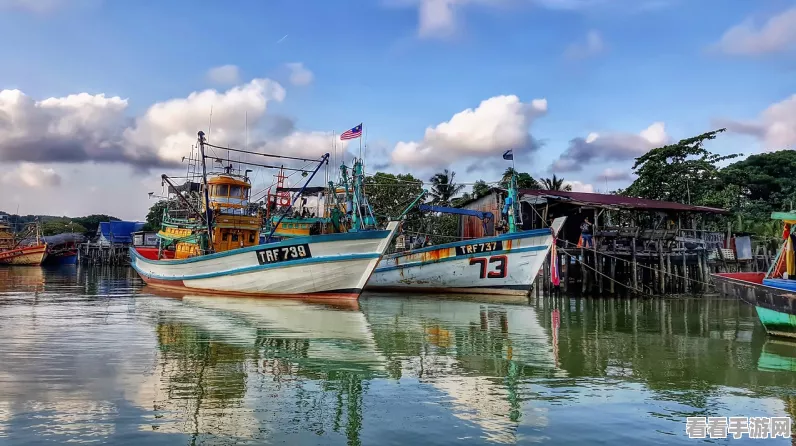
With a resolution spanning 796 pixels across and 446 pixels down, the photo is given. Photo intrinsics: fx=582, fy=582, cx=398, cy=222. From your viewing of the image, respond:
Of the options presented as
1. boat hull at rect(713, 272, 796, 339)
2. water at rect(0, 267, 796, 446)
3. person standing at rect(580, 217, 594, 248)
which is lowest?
water at rect(0, 267, 796, 446)

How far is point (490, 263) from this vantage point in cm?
2280

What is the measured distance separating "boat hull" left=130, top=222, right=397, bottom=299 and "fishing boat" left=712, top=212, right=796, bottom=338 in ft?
33.0

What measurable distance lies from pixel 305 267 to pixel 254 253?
1.96m

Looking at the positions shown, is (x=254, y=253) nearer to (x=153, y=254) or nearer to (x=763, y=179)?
(x=153, y=254)

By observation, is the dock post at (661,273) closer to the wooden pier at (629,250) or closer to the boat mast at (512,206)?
the wooden pier at (629,250)

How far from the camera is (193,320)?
14.2 meters

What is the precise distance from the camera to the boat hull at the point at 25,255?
177 ft

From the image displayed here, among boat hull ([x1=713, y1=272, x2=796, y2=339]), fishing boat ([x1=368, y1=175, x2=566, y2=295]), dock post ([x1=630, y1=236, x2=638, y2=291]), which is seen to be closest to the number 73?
fishing boat ([x1=368, y1=175, x2=566, y2=295])

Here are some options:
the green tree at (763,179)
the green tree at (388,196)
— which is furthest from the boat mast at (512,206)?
the green tree at (763,179)

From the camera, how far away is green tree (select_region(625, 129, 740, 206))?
118ft

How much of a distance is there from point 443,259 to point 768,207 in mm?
27486

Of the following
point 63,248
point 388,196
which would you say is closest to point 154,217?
point 63,248

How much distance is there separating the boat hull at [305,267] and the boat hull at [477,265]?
525 cm

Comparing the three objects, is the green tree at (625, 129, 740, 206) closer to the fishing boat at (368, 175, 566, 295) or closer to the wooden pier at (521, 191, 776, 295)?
the wooden pier at (521, 191, 776, 295)
